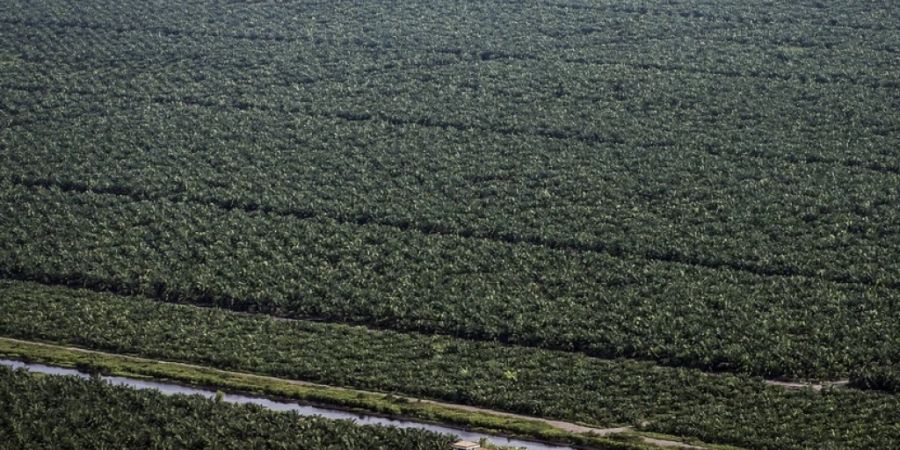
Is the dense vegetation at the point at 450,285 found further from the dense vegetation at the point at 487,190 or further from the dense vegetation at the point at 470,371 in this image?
the dense vegetation at the point at 470,371

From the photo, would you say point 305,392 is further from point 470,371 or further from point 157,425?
point 470,371

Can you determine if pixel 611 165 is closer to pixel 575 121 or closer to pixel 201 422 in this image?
pixel 575 121

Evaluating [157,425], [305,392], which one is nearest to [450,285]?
[305,392]

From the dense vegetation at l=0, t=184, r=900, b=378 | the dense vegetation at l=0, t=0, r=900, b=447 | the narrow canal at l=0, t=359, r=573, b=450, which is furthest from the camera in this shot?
the dense vegetation at l=0, t=0, r=900, b=447

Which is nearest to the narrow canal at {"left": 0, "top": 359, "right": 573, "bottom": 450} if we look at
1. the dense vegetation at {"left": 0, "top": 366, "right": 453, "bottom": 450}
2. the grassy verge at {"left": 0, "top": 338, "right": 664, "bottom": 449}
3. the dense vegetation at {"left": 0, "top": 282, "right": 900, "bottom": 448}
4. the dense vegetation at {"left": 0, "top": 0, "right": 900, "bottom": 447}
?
the grassy verge at {"left": 0, "top": 338, "right": 664, "bottom": 449}

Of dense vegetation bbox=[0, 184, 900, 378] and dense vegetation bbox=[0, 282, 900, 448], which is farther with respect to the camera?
dense vegetation bbox=[0, 184, 900, 378]

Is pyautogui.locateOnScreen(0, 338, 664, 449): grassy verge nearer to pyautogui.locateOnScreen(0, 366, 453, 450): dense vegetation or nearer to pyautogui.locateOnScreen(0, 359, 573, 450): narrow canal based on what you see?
pyautogui.locateOnScreen(0, 359, 573, 450): narrow canal

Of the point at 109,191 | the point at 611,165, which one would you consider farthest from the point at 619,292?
the point at 109,191

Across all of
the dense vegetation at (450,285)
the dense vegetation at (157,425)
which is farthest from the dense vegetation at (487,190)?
the dense vegetation at (157,425)
